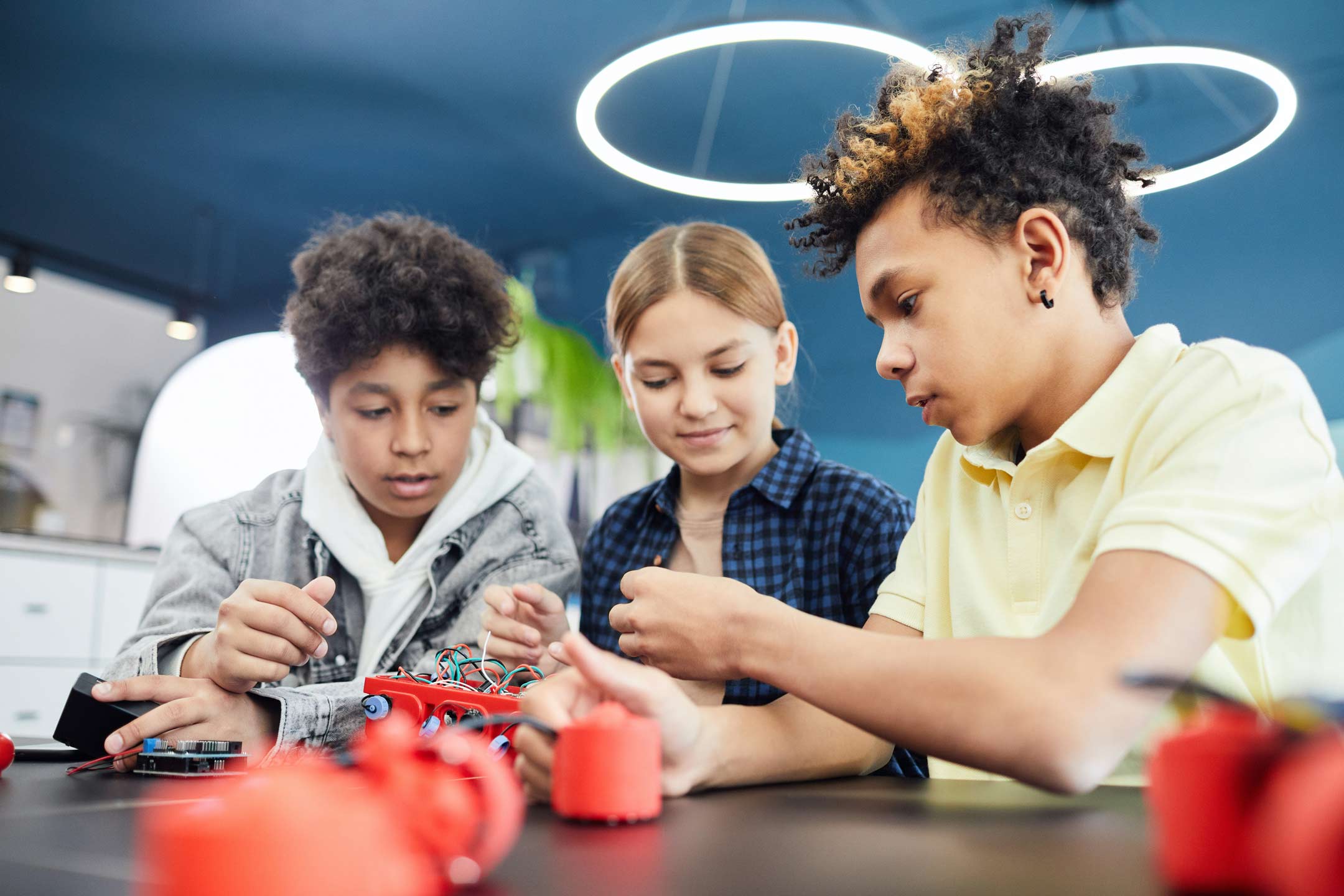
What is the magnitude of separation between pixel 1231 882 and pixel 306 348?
1.51 meters

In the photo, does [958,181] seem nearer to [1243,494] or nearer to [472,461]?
[1243,494]

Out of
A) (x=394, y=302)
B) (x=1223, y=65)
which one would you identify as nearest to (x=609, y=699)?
(x=394, y=302)

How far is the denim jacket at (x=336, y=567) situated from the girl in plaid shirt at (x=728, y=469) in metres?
0.13

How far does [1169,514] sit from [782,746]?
34 centimetres

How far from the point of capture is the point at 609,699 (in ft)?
2.08

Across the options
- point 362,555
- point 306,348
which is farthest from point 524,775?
point 306,348

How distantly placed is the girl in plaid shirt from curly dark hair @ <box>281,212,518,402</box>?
232 millimetres

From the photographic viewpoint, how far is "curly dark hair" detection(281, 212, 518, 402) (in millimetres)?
1533

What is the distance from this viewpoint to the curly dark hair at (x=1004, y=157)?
3.29 ft

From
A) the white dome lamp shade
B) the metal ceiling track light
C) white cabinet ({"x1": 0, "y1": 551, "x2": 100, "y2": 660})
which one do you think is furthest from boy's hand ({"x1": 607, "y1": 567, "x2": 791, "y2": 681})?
the metal ceiling track light

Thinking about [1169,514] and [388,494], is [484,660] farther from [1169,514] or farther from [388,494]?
[1169,514]

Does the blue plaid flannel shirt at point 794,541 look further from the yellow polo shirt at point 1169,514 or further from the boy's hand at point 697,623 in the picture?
the boy's hand at point 697,623

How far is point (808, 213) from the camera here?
3.99 feet

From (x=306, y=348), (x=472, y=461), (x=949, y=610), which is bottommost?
(x=949, y=610)
